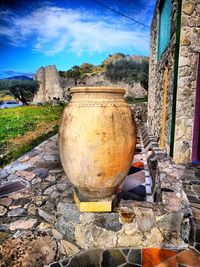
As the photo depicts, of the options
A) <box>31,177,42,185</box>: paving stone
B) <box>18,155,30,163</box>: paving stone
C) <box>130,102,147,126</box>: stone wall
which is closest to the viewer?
<box>31,177,42,185</box>: paving stone

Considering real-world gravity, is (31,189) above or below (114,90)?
below

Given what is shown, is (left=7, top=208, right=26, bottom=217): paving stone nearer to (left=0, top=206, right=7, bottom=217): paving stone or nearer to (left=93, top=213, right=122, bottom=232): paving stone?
(left=0, top=206, right=7, bottom=217): paving stone

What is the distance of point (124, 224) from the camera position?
7.62 ft

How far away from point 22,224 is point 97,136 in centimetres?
154

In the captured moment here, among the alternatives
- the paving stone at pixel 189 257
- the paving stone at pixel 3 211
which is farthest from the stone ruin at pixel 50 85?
the paving stone at pixel 189 257

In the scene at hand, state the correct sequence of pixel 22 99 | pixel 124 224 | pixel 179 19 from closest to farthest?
pixel 124 224 → pixel 179 19 → pixel 22 99

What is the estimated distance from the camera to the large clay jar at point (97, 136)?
212 centimetres

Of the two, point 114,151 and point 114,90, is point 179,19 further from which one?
point 114,151

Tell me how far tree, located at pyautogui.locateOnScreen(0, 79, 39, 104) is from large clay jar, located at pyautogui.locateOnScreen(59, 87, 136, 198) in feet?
104

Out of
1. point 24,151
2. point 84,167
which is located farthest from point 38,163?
point 84,167

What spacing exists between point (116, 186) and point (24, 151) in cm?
431

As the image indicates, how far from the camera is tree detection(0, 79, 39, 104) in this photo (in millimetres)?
31141

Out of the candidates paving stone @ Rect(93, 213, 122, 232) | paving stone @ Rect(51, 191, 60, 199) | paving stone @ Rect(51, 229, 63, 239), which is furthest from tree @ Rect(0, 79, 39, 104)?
paving stone @ Rect(93, 213, 122, 232)

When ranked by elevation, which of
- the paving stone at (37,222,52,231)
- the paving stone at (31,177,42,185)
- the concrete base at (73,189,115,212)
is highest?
the concrete base at (73,189,115,212)
